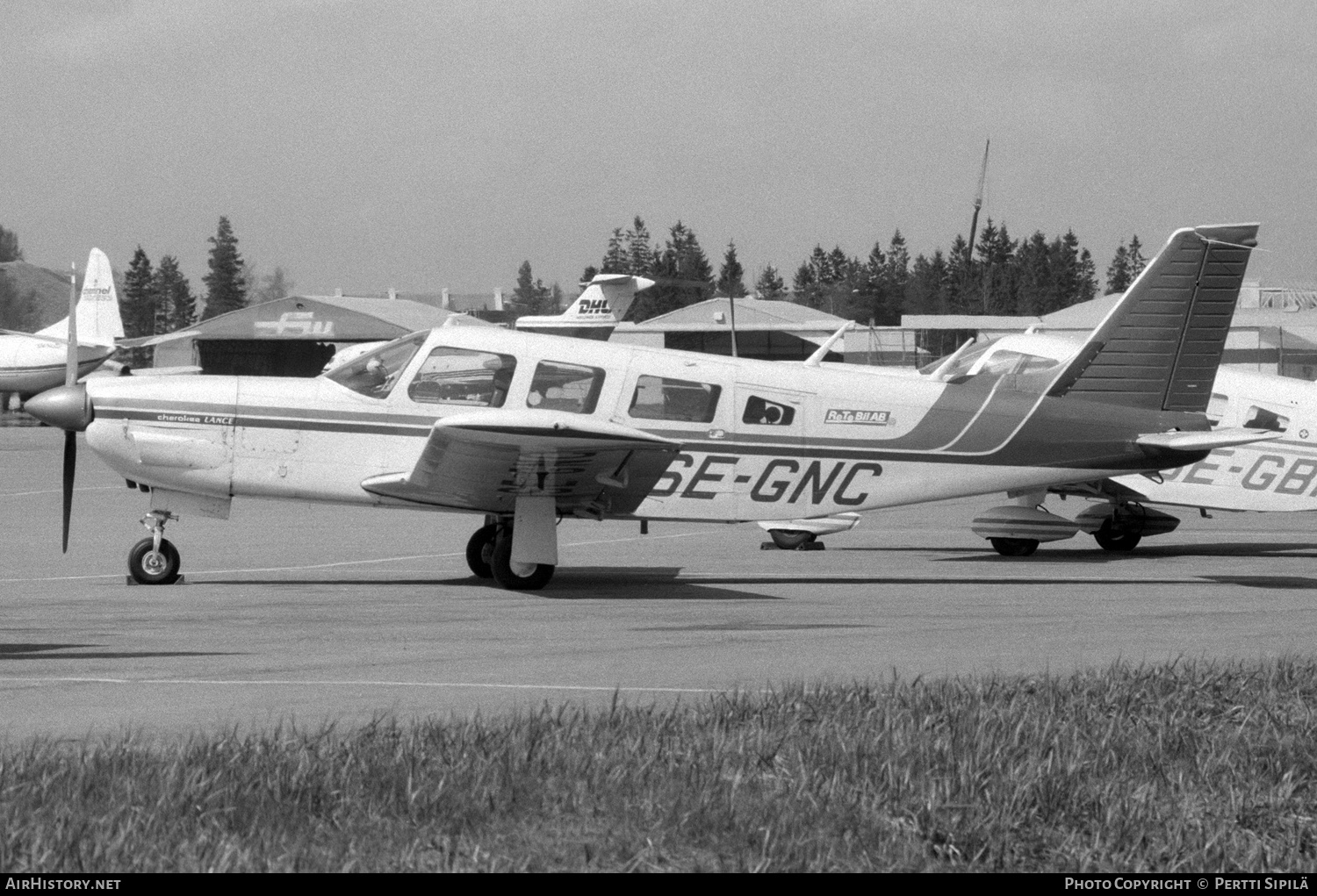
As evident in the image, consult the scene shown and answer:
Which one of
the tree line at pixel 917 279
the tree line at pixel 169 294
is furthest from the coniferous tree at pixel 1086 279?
the tree line at pixel 169 294

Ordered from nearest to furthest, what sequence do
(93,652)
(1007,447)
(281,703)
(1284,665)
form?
1. (281,703)
2. (1284,665)
3. (93,652)
4. (1007,447)

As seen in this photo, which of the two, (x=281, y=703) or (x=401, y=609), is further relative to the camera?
(x=401, y=609)

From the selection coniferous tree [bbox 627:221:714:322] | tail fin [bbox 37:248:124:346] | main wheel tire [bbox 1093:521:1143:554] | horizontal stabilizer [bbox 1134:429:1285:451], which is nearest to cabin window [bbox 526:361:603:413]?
horizontal stabilizer [bbox 1134:429:1285:451]

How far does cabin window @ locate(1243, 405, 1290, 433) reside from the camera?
53.8ft

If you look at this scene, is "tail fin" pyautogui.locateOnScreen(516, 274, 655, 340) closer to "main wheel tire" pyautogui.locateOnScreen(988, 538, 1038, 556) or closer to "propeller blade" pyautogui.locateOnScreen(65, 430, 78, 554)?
"main wheel tire" pyautogui.locateOnScreen(988, 538, 1038, 556)

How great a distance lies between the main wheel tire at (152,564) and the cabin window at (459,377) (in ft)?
7.99

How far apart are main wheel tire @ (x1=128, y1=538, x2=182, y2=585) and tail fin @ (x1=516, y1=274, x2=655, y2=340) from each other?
140ft

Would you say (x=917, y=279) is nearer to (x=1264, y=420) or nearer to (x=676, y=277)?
(x=676, y=277)

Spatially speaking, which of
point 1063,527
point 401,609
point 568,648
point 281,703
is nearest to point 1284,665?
point 568,648

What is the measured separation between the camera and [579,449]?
11805 mm

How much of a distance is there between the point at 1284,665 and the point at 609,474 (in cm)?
597

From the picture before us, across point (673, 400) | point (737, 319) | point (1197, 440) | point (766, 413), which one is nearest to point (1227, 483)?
point (1197, 440)

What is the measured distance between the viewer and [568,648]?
937 centimetres

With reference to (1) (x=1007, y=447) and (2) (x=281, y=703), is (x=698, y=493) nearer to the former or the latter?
(1) (x=1007, y=447)
